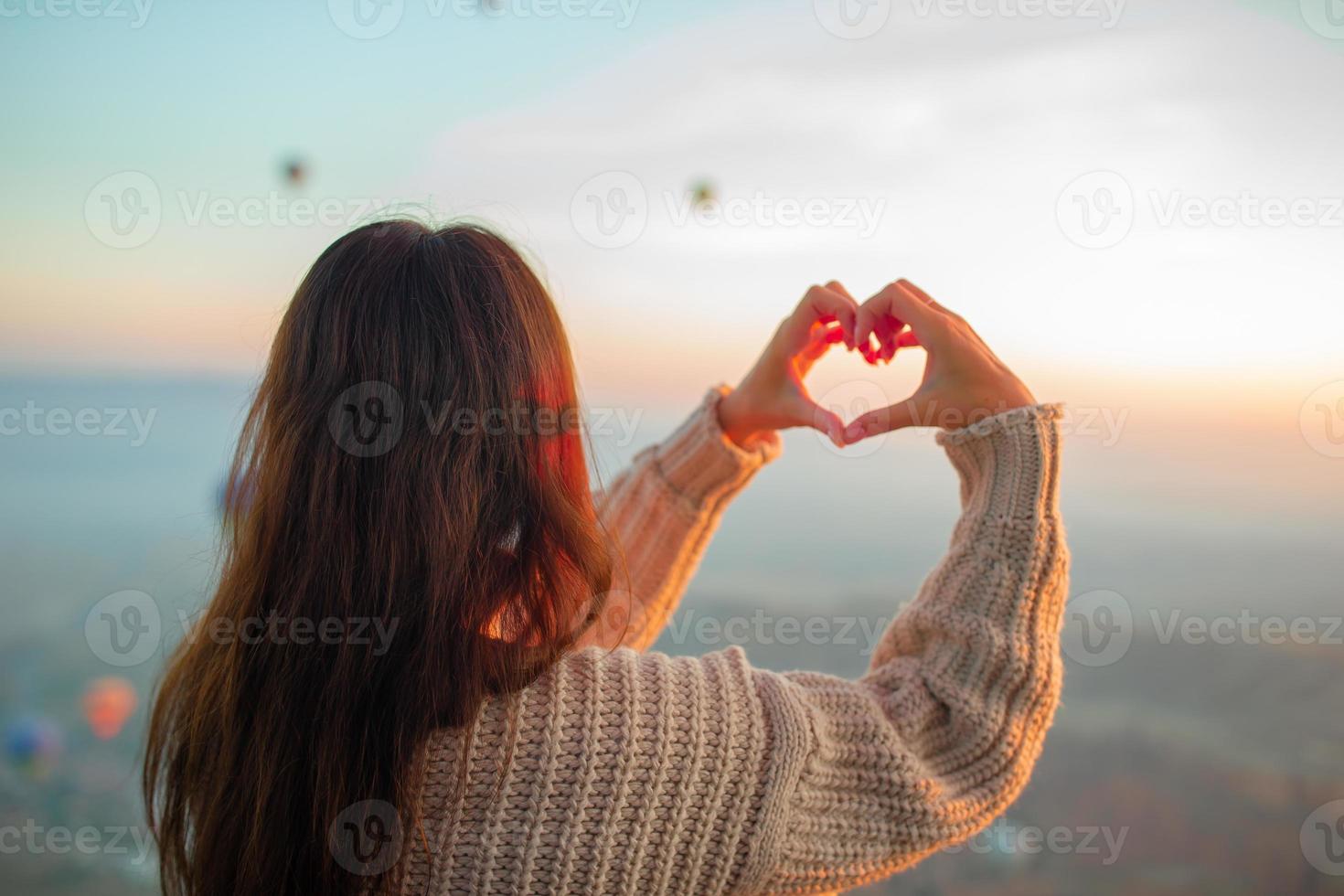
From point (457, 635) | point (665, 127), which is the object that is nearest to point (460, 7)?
point (665, 127)

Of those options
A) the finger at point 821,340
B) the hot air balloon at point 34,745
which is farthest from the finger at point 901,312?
the hot air balloon at point 34,745

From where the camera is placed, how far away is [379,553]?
1.95ft

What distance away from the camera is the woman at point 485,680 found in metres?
0.59

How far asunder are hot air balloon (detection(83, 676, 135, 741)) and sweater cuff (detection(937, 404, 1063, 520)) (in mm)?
2003

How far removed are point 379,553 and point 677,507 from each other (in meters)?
0.42

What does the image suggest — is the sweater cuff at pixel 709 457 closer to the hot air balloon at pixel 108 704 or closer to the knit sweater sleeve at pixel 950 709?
the knit sweater sleeve at pixel 950 709

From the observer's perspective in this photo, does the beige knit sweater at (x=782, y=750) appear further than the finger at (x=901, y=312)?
No

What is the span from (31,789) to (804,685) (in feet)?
6.48

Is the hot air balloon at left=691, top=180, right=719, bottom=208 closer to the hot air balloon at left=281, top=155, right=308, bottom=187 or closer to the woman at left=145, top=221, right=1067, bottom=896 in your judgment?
the hot air balloon at left=281, top=155, right=308, bottom=187

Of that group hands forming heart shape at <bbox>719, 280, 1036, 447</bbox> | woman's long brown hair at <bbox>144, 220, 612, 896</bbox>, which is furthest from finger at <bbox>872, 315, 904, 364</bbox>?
woman's long brown hair at <bbox>144, 220, 612, 896</bbox>

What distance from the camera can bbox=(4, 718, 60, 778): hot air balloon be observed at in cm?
175

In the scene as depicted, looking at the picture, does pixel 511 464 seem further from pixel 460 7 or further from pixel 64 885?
pixel 64 885

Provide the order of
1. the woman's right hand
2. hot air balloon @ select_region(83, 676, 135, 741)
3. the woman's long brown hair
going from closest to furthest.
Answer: the woman's long brown hair
the woman's right hand
hot air balloon @ select_region(83, 676, 135, 741)

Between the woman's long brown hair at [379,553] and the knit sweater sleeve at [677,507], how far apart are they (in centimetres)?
30
